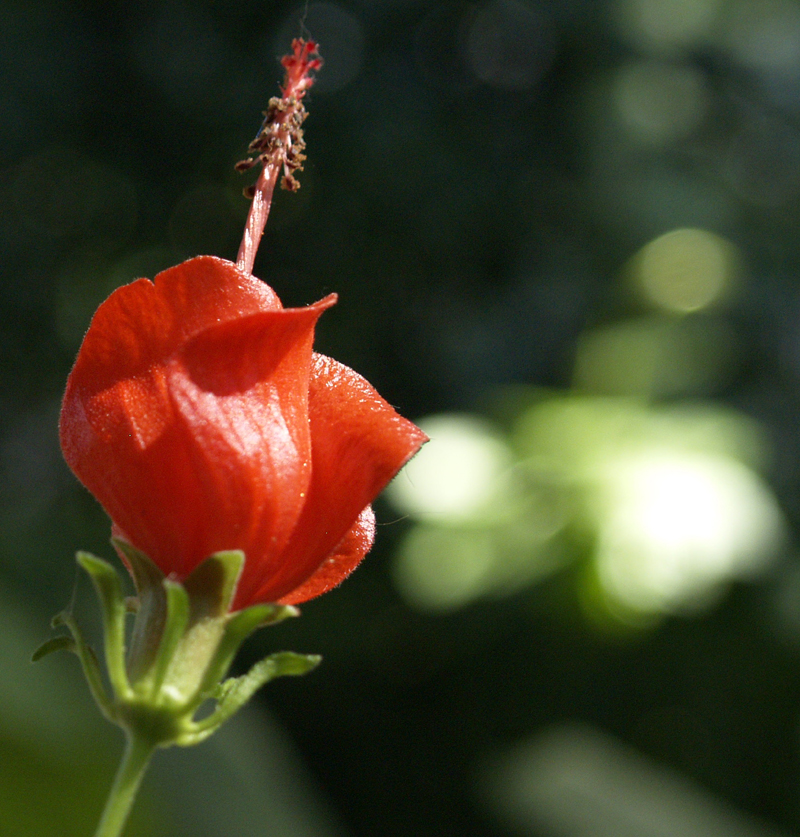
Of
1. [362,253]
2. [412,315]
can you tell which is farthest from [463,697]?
[362,253]

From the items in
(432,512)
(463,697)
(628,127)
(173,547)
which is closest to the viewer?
(173,547)

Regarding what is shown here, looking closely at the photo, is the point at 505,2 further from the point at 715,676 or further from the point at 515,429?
the point at 715,676

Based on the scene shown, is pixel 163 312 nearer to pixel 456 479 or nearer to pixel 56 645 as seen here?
pixel 56 645

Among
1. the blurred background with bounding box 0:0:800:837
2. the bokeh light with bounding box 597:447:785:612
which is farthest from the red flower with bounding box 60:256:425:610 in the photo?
the blurred background with bounding box 0:0:800:837

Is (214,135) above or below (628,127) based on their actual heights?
below

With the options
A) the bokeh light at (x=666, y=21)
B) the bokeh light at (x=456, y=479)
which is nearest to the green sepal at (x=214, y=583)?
the bokeh light at (x=456, y=479)

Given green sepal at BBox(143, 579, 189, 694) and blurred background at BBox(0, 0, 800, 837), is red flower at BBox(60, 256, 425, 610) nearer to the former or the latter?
green sepal at BBox(143, 579, 189, 694)

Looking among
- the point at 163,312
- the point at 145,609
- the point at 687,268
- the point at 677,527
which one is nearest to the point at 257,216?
the point at 163,312
